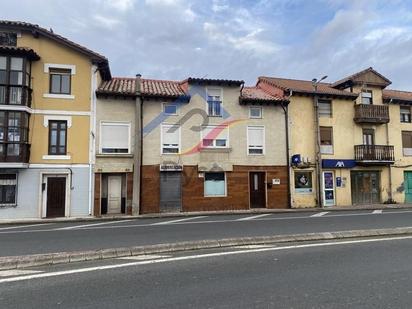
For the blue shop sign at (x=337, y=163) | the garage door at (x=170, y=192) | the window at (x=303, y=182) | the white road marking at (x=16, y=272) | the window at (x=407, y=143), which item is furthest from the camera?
the window at (x=407, y=143)

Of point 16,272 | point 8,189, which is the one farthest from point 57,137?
point 16,272

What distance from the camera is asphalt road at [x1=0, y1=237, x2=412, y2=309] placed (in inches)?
191

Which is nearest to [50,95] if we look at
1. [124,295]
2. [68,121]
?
[68,121]

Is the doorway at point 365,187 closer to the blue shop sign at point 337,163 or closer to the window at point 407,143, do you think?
the blue shop sign at point 337,163

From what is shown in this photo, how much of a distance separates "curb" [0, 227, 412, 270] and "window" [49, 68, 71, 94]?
15.3 m

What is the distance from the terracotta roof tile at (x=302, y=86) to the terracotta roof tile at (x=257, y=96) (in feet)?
2.94

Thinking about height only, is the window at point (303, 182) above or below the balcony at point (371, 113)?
below

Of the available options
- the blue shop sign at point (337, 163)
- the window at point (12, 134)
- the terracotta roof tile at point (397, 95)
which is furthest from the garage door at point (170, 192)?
the terracotta roof tile at point (397, 95)

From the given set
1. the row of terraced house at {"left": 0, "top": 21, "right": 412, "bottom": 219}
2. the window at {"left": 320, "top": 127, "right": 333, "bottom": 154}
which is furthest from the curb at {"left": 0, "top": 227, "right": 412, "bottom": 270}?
the window at {"left": 320, "top": 127, "right": 333, "bottom": 154}

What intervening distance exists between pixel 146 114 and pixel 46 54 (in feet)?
20.4

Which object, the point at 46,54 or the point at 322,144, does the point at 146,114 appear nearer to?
the point at 46,54

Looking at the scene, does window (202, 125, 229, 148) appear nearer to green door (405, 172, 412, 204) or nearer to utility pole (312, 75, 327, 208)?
utility pole (312, 75, 327, 208)

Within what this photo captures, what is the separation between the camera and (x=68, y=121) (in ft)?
68.3

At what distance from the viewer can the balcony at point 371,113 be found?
84.7 ft
